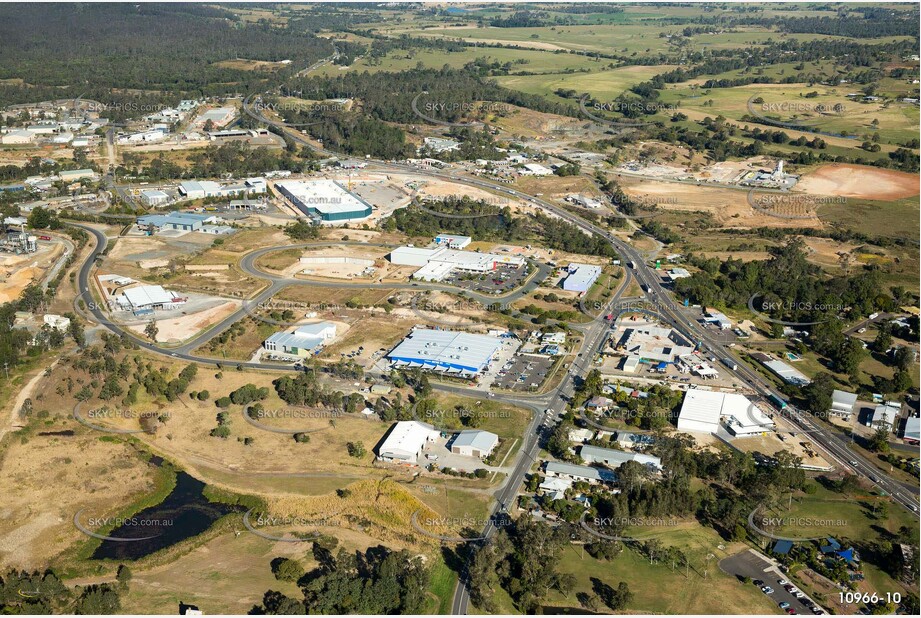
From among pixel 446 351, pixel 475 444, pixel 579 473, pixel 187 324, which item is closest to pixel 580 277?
pixel 446 351

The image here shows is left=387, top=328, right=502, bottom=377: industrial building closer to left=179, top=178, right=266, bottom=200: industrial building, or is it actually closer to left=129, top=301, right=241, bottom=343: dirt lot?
left=129, top=301, right=241, bottom=343: dirt lot

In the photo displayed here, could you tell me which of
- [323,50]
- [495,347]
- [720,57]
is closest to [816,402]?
[495,347]

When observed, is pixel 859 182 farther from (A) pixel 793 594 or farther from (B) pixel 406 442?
(B) pixel 406 442

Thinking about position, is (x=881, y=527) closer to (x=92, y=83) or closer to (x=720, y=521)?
(x=720, y=521)

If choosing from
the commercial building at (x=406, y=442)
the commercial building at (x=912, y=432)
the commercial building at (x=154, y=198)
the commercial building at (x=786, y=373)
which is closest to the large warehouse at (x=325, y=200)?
the commercial building at (x=154, y=198)

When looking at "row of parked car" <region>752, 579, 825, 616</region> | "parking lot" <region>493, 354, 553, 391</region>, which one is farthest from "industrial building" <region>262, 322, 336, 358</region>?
"row of parked car" <region>752, 579, 825, 616</region>

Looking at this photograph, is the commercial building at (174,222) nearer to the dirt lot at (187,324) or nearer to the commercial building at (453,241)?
the dirt lot at (187,324)
